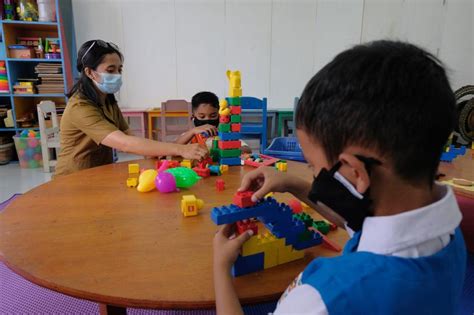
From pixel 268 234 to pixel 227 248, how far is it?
0.12 m

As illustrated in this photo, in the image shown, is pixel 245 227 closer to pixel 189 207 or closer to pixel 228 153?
pixel 189 207

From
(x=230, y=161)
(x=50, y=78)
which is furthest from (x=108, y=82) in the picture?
(x=50, y=78)

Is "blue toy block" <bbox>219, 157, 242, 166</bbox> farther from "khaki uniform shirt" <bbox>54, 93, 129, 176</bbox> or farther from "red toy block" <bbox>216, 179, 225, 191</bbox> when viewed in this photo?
"khaki uniform shirt" <bbox>54, 93, 129, 176</bbox>

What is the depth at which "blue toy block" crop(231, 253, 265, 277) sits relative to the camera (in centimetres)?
74

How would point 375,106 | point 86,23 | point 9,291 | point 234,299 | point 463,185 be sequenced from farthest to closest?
point 86,23 < point 9,291 < point 463,185 < point 234,299 < point 375,106

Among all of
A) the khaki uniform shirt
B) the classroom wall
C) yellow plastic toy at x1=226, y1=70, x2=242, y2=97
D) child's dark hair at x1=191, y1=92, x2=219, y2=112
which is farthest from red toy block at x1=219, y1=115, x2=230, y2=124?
the classroom wall

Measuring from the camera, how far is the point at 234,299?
2.10 feet

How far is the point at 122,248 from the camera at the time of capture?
87 centimetres

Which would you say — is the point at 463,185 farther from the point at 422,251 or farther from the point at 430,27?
the point at 430,27

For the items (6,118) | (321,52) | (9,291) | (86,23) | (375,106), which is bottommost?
(9,291)

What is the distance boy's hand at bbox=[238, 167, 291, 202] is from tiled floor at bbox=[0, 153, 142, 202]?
2881 mm

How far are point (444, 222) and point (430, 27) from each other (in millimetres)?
5052

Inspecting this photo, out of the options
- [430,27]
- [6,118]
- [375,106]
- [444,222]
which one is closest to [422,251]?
[444,222]

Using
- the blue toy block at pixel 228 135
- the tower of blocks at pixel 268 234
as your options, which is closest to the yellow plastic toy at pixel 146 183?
the blue toy block at pixel 228 135
